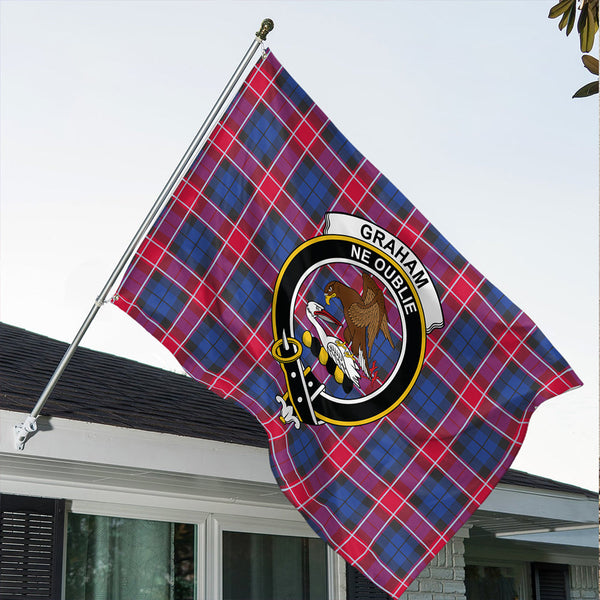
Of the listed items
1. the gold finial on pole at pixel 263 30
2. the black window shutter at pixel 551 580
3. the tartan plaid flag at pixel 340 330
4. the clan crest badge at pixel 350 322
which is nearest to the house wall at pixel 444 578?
the black window shutter at pixel 551 580

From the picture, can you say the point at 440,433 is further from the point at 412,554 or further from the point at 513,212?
the point at 513,212

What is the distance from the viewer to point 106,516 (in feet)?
20.4

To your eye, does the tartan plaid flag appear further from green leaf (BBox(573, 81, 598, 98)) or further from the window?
the window

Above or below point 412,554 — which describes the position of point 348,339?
above

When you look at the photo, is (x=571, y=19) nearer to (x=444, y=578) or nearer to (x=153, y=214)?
(x=153, y=214)

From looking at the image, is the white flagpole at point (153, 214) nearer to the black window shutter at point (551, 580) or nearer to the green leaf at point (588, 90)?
the green leaf at point (588, 90)

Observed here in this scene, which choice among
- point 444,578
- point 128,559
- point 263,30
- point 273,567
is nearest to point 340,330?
point 263,30

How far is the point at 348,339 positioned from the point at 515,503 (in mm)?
3970

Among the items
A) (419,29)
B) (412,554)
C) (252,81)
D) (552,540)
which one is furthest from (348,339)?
(419,29)

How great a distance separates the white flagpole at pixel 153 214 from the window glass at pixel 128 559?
5.19 ft

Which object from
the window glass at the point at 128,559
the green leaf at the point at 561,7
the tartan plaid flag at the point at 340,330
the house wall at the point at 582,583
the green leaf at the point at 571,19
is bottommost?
the house wall at the point at 582,583

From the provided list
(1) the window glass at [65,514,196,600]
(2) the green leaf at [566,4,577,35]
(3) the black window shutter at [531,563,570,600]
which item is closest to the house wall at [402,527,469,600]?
(1) the window glass at [65,514,196,600]

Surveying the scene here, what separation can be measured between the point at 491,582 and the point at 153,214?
860cm

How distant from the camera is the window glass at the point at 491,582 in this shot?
11.3 meters
